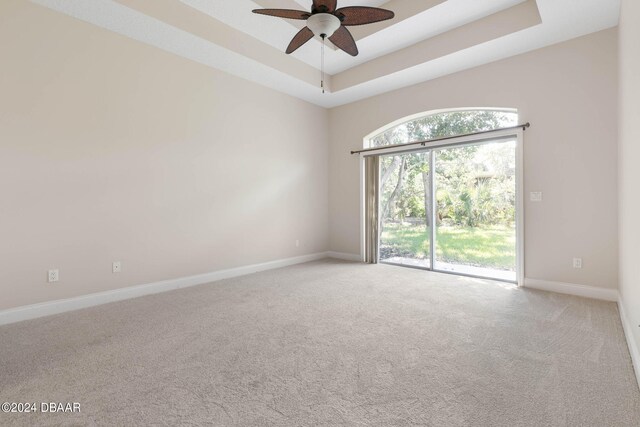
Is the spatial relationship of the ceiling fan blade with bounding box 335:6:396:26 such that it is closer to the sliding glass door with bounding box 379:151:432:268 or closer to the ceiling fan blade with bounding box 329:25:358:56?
the ceiling fan blade with bounding box 329:25:358:56

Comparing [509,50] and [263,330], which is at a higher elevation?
[509,50]

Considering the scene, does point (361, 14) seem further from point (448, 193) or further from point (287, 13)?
point (448, 193)

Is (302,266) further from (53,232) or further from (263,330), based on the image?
(53,232)

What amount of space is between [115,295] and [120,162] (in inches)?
60.6

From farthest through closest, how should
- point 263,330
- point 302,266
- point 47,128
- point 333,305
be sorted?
point 302,266
point 333,305
point 47,128
point 263,330

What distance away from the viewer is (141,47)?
3.53m

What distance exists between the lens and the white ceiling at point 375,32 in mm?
3033

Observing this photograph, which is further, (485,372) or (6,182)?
(6,182)

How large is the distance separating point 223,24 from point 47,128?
2.29m

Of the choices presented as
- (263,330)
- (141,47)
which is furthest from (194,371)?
(141,47)

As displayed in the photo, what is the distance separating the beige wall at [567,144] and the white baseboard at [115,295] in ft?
13.2

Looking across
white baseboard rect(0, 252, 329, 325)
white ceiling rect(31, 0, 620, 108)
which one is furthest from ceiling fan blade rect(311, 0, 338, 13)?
white baseboard rect(0, 252, 329, 325)

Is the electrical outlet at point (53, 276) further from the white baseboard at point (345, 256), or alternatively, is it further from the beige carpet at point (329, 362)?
the white baseboard at point (345, 256)

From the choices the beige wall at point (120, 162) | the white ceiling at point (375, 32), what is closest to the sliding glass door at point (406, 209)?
the white ceiling at point (375, 32)
